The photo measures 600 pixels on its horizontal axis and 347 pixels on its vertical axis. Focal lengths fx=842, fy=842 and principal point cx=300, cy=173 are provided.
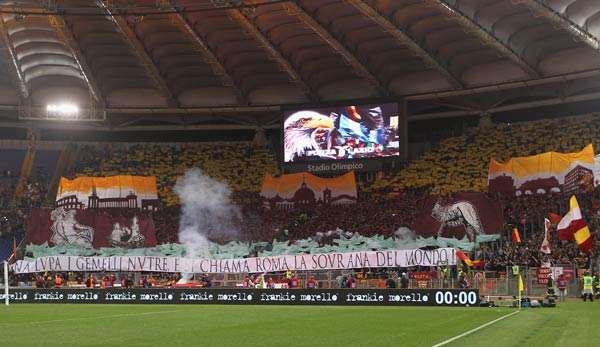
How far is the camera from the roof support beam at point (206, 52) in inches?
1957

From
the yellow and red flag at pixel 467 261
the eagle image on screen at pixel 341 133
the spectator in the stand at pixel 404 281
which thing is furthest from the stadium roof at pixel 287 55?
the spectator in the stand at pixel 404 281

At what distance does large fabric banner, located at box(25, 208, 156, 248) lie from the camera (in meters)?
52.2

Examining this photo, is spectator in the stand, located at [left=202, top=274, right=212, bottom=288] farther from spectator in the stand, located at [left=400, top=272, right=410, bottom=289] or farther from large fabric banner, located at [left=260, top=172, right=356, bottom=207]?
large fabric banner, located at [left=260, top=172, right=356, bottom=207]

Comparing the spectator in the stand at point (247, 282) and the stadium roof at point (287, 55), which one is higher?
the stadium roof at point (287, 55)

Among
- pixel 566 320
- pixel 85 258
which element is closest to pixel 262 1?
pixel 85 258

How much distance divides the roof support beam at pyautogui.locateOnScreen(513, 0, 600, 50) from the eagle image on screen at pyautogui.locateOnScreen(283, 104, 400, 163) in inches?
563

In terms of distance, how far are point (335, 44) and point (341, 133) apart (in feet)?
26.9

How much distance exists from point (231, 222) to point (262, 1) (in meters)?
15.5

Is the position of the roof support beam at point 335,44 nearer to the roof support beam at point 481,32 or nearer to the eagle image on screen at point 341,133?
the eagle image on screen at point 341,133

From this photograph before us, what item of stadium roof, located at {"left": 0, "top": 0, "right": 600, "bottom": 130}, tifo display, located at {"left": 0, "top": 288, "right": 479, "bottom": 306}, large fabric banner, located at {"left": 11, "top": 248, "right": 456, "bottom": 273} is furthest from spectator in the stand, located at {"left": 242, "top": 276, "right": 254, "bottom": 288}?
stadium roof, located at {"left": 0, "top": 0, "right": 600, "bottom": 130}

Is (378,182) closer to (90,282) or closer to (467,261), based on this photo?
(467,261)

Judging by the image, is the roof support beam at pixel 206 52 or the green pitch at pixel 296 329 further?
the roof support beam at pixel 206 52

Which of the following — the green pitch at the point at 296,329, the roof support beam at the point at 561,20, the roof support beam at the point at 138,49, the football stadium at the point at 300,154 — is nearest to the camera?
the green pitch at the point at 296,329

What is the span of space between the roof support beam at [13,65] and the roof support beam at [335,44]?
17.0 metres
